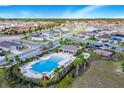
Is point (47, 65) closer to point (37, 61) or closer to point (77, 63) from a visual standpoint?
point (37, 61)

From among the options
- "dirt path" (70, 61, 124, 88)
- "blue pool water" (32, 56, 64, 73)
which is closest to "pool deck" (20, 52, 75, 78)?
"blue pool water" (32, 56, 64, 73)

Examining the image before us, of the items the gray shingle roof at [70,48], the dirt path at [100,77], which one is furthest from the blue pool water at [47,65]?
the dirt path at [100,77]

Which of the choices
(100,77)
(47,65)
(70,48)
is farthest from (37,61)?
(100,77)

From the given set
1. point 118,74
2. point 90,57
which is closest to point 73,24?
point 90,57

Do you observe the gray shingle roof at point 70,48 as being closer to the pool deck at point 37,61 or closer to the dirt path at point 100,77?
the pool deck at point 37,61
